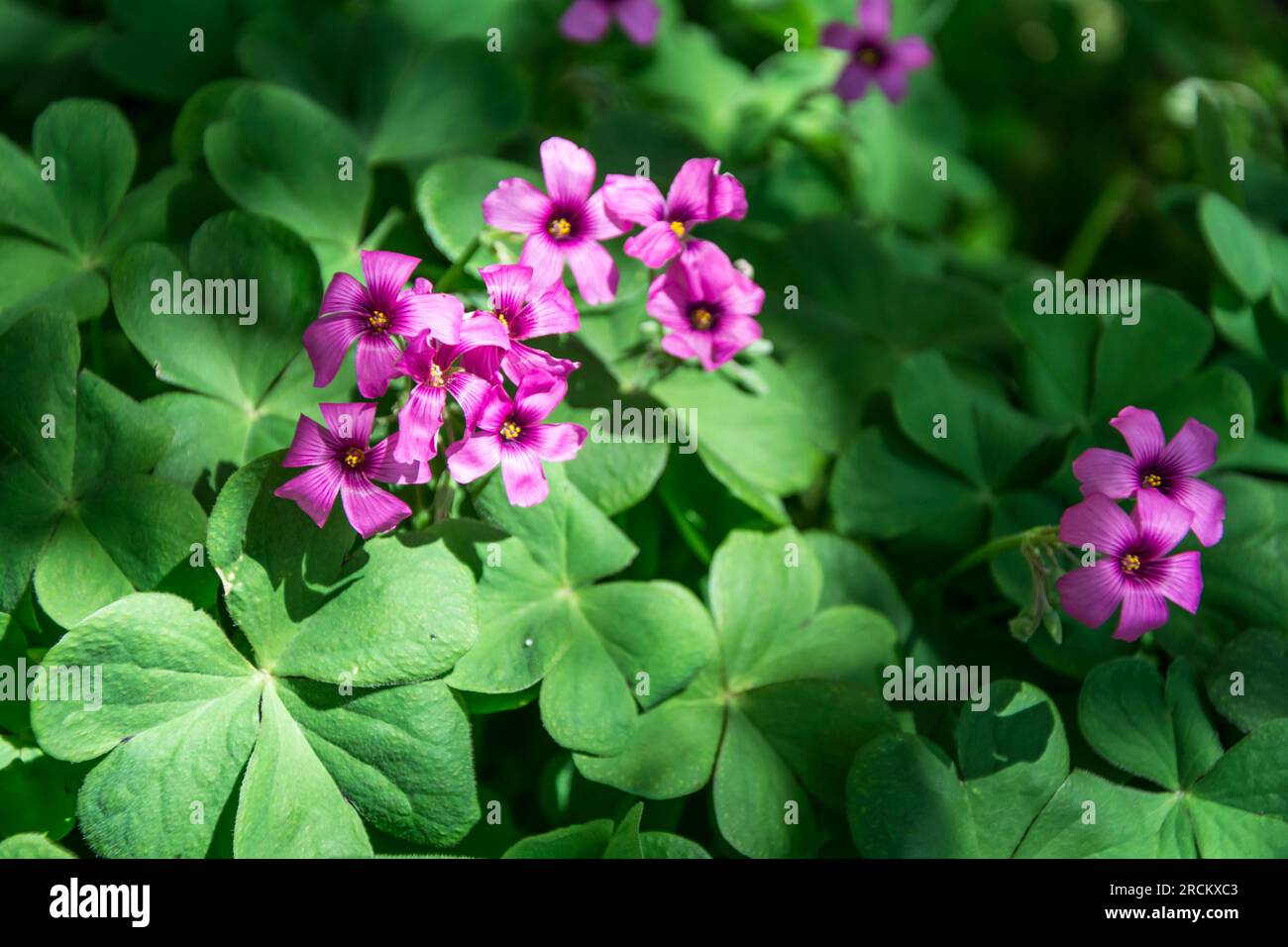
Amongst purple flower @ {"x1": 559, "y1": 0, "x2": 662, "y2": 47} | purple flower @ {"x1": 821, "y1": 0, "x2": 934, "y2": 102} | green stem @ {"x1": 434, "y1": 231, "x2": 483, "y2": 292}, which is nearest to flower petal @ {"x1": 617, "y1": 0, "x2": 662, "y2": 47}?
purple flower @ {"x1": 559, "y1": 0, "x2": 662, "y2": 47}

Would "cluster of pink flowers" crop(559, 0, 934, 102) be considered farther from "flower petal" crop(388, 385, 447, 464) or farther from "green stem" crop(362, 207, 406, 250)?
"flower petal" crop(388, 385, 447, 464)

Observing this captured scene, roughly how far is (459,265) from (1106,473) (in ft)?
2.83

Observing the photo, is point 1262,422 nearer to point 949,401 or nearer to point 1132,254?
point 949,401

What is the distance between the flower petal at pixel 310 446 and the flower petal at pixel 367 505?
36 millimetres

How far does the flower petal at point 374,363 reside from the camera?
45.7 inches

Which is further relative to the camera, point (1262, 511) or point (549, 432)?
point (1262, 511)

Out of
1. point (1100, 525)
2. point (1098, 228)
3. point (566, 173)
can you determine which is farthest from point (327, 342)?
point (1098, 228)

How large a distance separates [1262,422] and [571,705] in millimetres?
1345

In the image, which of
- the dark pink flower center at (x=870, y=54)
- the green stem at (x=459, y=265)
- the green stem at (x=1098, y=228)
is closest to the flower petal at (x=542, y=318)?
the green stem at (x=459, y=265)

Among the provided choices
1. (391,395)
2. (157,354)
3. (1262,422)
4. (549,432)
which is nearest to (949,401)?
(1262,422)

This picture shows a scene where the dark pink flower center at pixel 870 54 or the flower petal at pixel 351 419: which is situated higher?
the dark pink flower center at pixel 870 54

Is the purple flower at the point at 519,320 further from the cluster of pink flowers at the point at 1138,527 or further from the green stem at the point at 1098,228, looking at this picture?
the green stem at the point at 1098,228

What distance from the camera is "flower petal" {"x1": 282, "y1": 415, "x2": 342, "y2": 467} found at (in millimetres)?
1163

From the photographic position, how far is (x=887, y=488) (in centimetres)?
166
